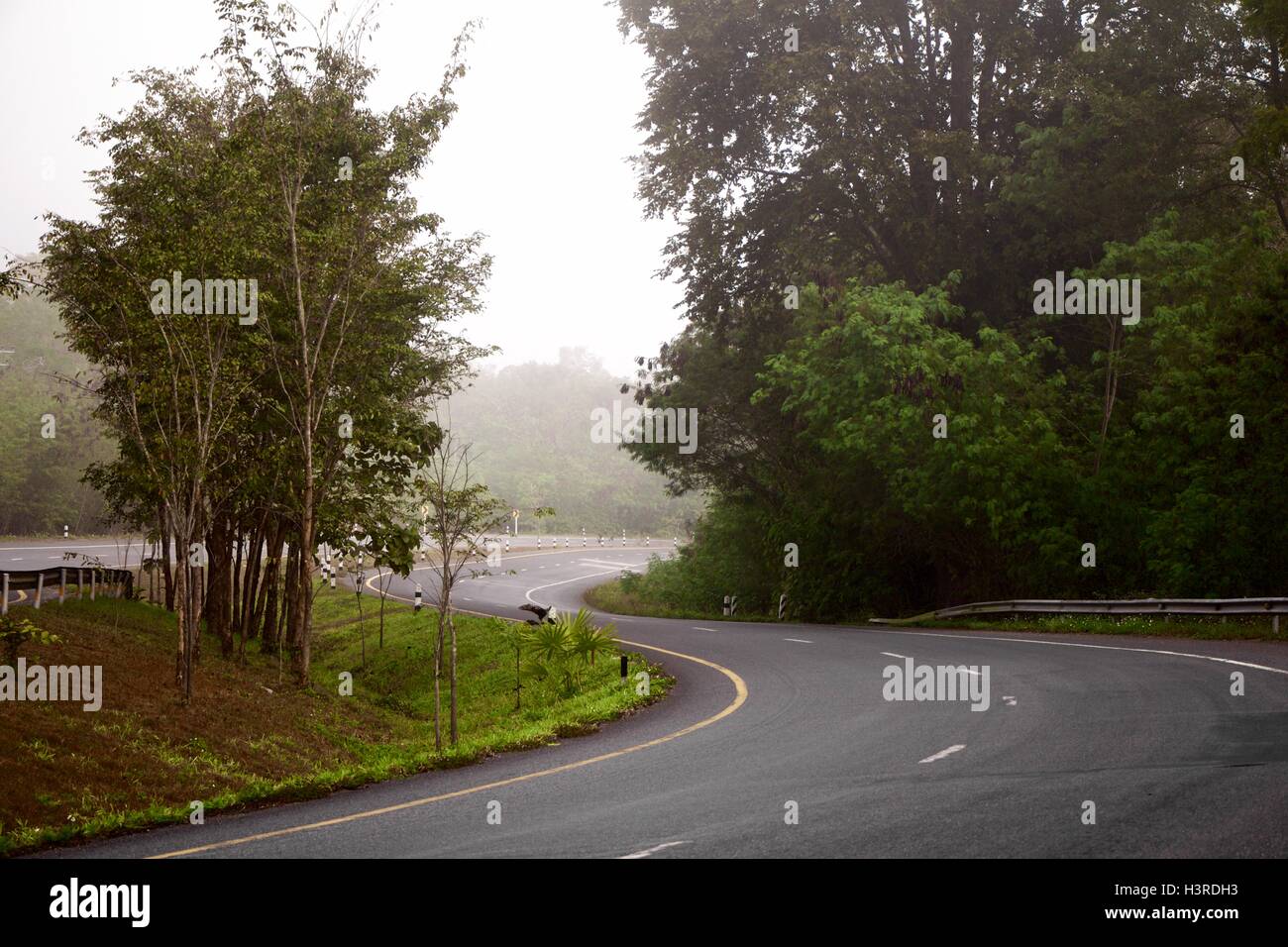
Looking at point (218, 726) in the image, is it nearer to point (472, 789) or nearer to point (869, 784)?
point (472, 789)

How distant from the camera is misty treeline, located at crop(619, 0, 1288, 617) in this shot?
23797 mm

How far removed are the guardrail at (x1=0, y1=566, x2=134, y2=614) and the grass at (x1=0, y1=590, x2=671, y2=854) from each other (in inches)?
25.8

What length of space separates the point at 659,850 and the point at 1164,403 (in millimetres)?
21385

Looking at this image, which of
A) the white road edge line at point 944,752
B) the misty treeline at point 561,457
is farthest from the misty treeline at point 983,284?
the misty treeline at point 561,457

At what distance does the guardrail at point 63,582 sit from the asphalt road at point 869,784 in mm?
12559

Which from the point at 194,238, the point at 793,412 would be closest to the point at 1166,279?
the point at 793,412

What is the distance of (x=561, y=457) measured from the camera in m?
119

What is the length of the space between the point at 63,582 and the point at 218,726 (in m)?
11.9

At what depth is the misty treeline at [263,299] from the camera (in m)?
18.1
